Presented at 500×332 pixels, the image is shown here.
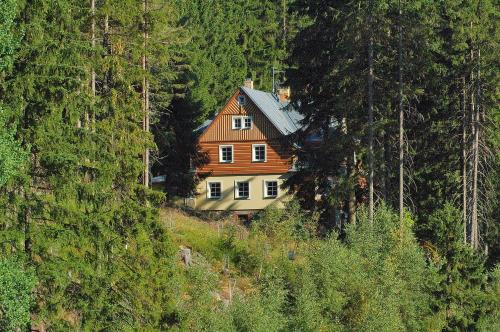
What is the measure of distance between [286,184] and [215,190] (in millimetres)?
19761

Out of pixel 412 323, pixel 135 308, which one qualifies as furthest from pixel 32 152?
pixel 412 323

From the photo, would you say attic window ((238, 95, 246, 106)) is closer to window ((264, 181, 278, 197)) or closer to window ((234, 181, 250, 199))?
window ((234, 181, 250, 199))

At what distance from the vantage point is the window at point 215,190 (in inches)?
2451

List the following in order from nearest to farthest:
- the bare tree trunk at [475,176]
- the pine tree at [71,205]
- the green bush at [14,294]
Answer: the green bush at [14,294] < the pine tree at [71,205] < the bare tree trunk at [475,176]

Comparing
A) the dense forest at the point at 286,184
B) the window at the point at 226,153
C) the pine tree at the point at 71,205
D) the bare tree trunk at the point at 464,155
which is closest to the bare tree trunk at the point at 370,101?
the dense forest at the point at 286,184

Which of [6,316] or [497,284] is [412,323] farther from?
[6,316]

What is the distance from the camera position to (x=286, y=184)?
4297cm

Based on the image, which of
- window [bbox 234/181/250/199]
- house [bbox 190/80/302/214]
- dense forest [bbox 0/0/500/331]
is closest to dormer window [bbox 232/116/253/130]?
house [bbox 190/80/302/214]

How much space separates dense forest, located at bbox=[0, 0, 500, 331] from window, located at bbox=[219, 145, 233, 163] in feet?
21.8

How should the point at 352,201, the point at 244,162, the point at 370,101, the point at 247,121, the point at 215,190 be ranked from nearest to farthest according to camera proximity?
1. the point at 370,101
2. the point at 352,201
3. the point at 247,121
4. the point at 244,162
5. the point at 215,190

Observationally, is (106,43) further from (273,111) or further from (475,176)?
(273,111)

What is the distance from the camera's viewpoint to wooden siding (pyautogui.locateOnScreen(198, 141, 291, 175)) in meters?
61.7

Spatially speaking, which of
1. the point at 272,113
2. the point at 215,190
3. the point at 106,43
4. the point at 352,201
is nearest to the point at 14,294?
the point at 106,43

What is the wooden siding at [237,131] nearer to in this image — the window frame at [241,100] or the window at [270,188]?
the window frame at [241,100]
